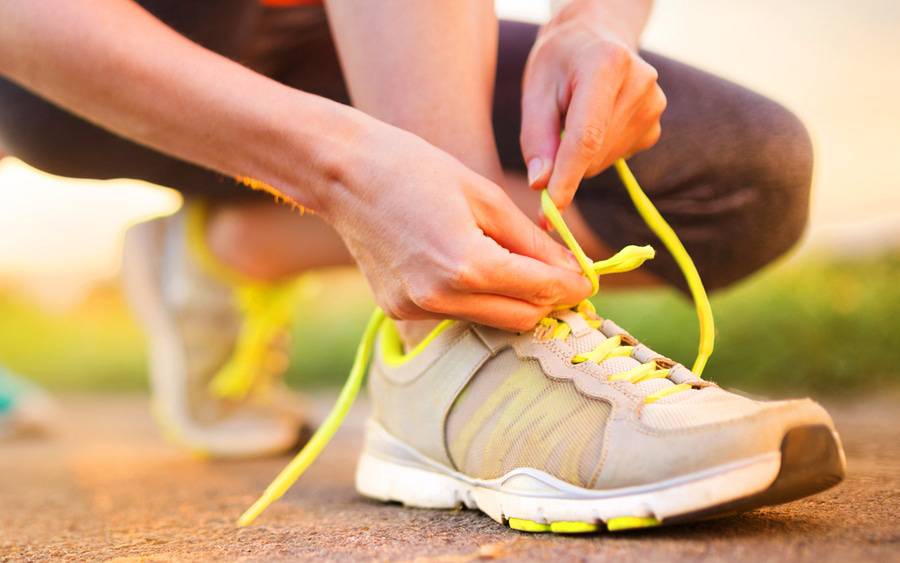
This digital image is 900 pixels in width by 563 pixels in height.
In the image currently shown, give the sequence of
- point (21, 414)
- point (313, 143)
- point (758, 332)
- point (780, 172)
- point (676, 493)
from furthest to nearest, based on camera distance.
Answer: point (758, 332), point (21, 414), point (780, 172), point (313, 143), point (676, 493)

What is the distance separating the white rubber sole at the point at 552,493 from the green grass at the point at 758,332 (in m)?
0.48

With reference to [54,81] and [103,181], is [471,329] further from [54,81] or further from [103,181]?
[103,181]

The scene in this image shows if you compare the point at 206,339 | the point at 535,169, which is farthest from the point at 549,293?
the point at 206,339

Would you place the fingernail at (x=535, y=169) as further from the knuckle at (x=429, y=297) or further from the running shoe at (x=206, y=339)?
the running shoe at (x=206, y=339)

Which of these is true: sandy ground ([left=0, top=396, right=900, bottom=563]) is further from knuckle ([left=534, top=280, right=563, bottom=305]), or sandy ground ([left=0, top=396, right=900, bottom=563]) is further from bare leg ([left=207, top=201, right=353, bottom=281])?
bare leg ([left=207, top=201, right=353, bottom=281])

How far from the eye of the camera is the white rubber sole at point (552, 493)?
0.62m

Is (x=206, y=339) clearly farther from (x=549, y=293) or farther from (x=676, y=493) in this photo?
(x=676, y=493)

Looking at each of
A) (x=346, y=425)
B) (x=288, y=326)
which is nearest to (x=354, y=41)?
(x=288, y=326)

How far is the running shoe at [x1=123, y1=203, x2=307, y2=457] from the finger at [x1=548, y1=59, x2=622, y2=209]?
885 millimetres

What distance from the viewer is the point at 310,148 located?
0.74 meters

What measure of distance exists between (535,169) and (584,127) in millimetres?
74

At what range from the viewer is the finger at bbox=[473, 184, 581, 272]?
709mm

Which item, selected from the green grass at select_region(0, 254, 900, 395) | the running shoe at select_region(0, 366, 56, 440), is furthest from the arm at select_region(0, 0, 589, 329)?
the running shoe at select_region(0, 366, 56, 440)

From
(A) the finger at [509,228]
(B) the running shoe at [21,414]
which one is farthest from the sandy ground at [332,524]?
(B) the running shoe at [21,414]
